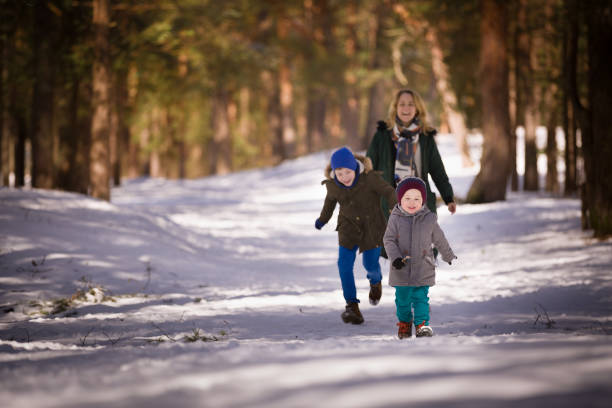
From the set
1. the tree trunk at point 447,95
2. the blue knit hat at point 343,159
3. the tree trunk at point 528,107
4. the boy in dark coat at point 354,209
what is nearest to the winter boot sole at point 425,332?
the boy in dark coat at point 354,209

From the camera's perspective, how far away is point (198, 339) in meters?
5.61

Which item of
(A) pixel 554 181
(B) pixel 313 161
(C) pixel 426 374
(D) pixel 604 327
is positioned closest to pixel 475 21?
(A) pixel 554 181

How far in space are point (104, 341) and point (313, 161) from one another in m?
26.4

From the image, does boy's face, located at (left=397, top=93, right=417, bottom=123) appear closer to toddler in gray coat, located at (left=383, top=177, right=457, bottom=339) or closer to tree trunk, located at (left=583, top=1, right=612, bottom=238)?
toddler in gray coat, located at (left=383, top=177, right=457, bottom=339)

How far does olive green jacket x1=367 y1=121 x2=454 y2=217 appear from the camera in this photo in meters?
7.29

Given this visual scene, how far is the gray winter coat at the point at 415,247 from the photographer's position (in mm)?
5555

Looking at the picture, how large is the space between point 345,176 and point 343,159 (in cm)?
23

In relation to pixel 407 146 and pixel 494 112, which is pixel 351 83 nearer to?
pixel 494 112

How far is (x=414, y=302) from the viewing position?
5.68 m

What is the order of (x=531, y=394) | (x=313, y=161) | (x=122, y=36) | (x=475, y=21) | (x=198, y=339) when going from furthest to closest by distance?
1. (x=313, y=161)
2. (x=475, y=21)
3. (x=122, y=36)
4. (x=198, y=339)
5. (x=531, y=394)

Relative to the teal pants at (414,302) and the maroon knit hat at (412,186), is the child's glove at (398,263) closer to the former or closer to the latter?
the teal pants at (414,302)

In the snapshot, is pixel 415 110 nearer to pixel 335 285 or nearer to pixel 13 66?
pixel 335 285

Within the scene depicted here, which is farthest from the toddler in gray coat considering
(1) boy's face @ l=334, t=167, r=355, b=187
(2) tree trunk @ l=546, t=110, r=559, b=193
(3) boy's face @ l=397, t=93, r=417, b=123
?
(2) tree trunk @ l=546, t=110, r=559, b=193

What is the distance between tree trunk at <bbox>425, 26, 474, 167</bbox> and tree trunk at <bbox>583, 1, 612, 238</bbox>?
13297mm
